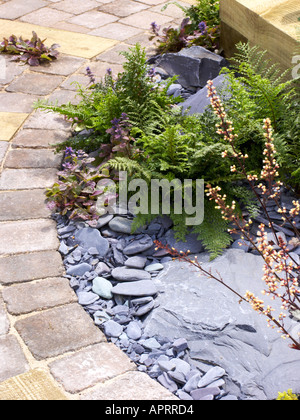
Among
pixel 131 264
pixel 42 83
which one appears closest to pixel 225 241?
pixel 131 264

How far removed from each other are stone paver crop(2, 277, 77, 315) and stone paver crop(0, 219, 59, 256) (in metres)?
0.30

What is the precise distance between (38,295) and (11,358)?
1.42ft

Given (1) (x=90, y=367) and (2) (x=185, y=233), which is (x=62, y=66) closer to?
(2) (x=185, y=233)

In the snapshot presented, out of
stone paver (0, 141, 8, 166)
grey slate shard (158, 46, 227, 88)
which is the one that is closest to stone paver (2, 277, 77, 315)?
stone paver (0, 141, 8, 166)

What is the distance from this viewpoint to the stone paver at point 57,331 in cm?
257

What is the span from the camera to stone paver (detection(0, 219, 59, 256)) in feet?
10.5

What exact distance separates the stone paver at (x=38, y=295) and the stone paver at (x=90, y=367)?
14.7 inches

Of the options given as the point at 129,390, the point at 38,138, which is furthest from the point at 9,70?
the point at 129,390

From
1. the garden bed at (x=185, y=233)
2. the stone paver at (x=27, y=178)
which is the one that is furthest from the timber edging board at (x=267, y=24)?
the stone paver at (x=27, y=178)

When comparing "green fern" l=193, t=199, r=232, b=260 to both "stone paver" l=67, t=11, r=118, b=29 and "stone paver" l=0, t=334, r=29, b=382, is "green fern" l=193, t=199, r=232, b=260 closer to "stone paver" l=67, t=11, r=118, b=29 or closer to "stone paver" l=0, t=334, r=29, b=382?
"stone paver" l=0, t=334, r=29, b=382

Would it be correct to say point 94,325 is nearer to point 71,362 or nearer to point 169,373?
point 71,362

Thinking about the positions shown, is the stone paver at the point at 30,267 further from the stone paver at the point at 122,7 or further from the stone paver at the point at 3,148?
the stone paver at the point at 122,7

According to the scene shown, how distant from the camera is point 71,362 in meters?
2.49
